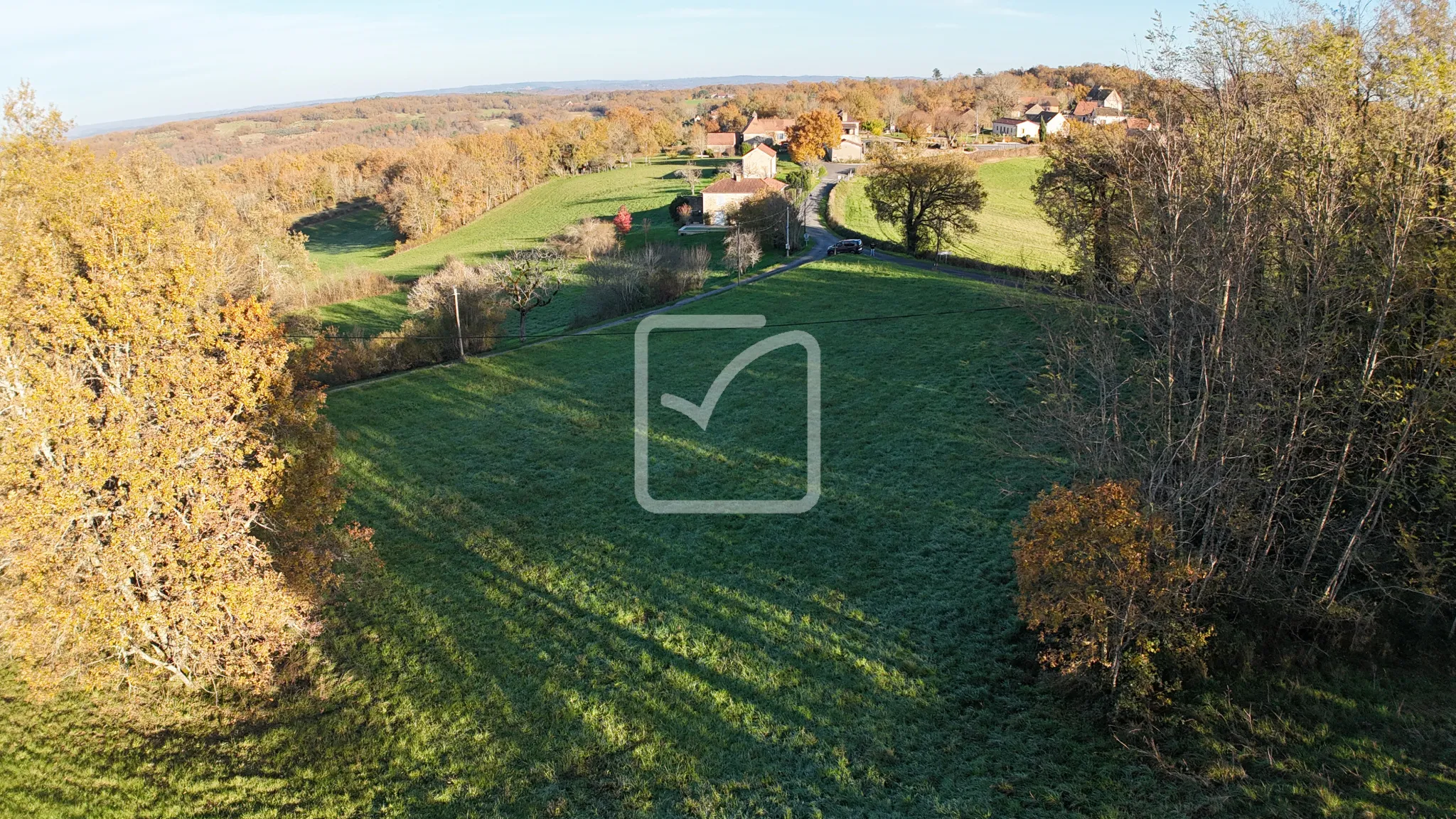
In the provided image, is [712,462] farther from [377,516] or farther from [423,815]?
[423,815]

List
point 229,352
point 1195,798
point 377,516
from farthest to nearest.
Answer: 1. point 377,516
2. point 229,352
3. point 1195,798

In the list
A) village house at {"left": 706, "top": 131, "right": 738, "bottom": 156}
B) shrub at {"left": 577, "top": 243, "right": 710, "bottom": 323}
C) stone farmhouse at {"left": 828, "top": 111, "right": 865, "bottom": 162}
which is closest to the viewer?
shrub at {"left": 577, "top": 243, "right": 710, "bottom": 323}

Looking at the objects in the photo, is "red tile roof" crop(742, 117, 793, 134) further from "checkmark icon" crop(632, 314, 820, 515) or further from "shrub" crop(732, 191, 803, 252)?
"checkmark icon" crop(632, 314, 820, 515)

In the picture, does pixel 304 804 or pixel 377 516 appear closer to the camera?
pixel 304 804

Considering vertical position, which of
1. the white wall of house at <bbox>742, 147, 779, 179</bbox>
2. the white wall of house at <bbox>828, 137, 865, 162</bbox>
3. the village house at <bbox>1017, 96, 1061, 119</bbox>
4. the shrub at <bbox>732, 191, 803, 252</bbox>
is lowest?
the shrub at <bbox>732, 191, 803, 252</bbox>

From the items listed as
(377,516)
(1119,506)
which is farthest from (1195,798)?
(377,516)

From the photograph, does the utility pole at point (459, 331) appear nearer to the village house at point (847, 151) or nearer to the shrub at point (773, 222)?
the shrub at point (773, 222)

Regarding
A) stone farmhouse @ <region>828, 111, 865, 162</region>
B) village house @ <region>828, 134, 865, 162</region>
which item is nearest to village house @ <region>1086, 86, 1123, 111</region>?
stone farmhouse @ <region>828, 111, 865, 162</region>

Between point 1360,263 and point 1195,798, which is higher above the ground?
point 1360,263
